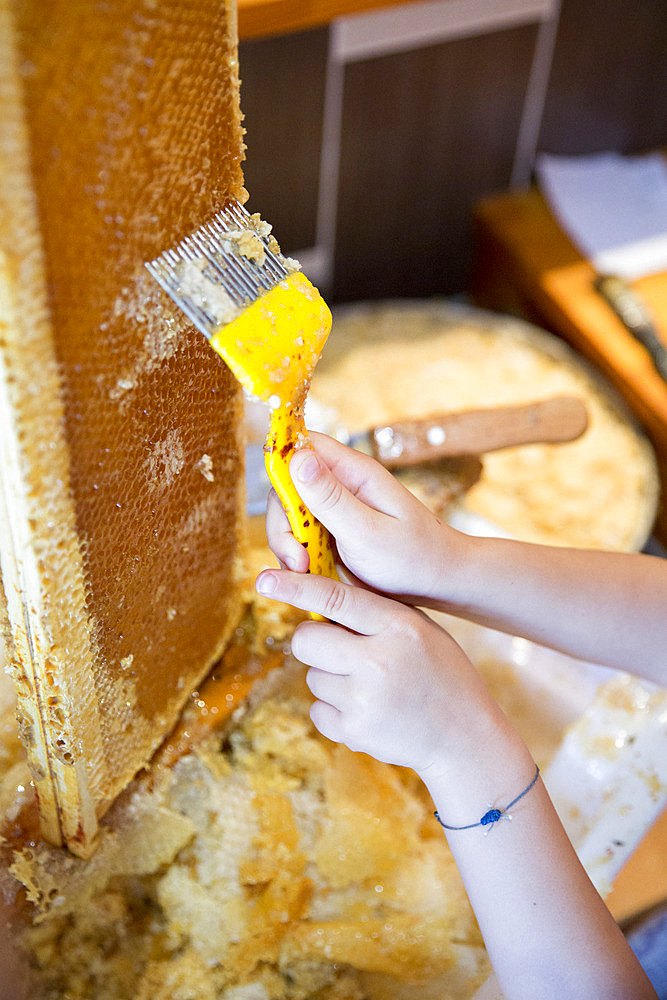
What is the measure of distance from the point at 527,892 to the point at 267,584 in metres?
0.31

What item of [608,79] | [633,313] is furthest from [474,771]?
[608,79]

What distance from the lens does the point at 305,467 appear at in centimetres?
60

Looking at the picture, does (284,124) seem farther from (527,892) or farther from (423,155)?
(527,892)

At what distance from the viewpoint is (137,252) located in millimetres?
522

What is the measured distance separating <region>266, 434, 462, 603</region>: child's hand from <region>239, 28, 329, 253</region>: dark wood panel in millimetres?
1040

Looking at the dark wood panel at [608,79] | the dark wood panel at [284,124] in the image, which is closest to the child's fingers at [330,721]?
the dark wood panel at [284,124]

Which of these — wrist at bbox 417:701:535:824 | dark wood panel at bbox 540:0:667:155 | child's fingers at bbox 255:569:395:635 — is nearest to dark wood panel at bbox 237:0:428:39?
child's fingers at bbox 255:569:395:635

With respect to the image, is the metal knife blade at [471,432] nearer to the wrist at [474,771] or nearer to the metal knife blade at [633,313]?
the wrist at [474,771]

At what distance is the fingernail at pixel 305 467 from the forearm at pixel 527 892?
262 mm

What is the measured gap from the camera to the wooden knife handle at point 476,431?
3.28 ft

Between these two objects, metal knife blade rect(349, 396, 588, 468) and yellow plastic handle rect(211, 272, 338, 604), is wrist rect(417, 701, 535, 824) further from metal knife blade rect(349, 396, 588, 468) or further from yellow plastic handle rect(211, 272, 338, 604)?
metal knife blade rect(349, 396, 588, 468)

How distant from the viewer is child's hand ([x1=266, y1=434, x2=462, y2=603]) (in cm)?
64

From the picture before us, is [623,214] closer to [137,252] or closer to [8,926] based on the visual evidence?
[137,252]

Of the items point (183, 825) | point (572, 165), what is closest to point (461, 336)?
point (572, 165)
